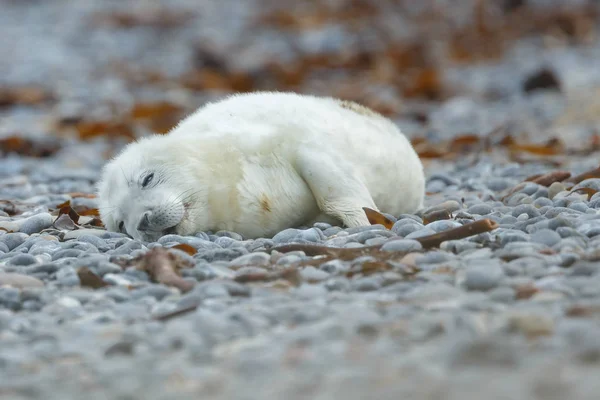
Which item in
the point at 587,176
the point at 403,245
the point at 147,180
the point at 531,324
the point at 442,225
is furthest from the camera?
the point at 587,176

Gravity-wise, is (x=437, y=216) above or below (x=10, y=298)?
above

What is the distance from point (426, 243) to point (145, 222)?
1194mm

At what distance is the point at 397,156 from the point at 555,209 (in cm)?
91

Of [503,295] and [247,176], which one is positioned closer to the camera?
[503,295]

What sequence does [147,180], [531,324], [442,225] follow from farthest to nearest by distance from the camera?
[147,180] < [442,225] < [531,324]

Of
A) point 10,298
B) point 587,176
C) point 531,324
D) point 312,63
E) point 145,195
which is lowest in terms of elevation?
point 531,324

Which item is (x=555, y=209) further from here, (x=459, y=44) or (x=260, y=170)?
(x=459, y=44)

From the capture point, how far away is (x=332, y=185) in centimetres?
429

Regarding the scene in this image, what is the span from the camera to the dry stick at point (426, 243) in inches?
143

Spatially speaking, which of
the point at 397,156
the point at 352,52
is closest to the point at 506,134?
the point at 397,156

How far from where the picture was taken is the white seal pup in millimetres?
4191

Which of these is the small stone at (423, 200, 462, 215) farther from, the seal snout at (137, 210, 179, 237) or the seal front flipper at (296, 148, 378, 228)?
the seal snout at (137, 210, 179, 237)

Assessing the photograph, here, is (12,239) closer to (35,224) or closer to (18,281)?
(35,224)

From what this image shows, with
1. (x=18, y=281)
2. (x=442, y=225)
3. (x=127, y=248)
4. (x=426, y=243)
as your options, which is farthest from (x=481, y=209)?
(x=18, y=281)
